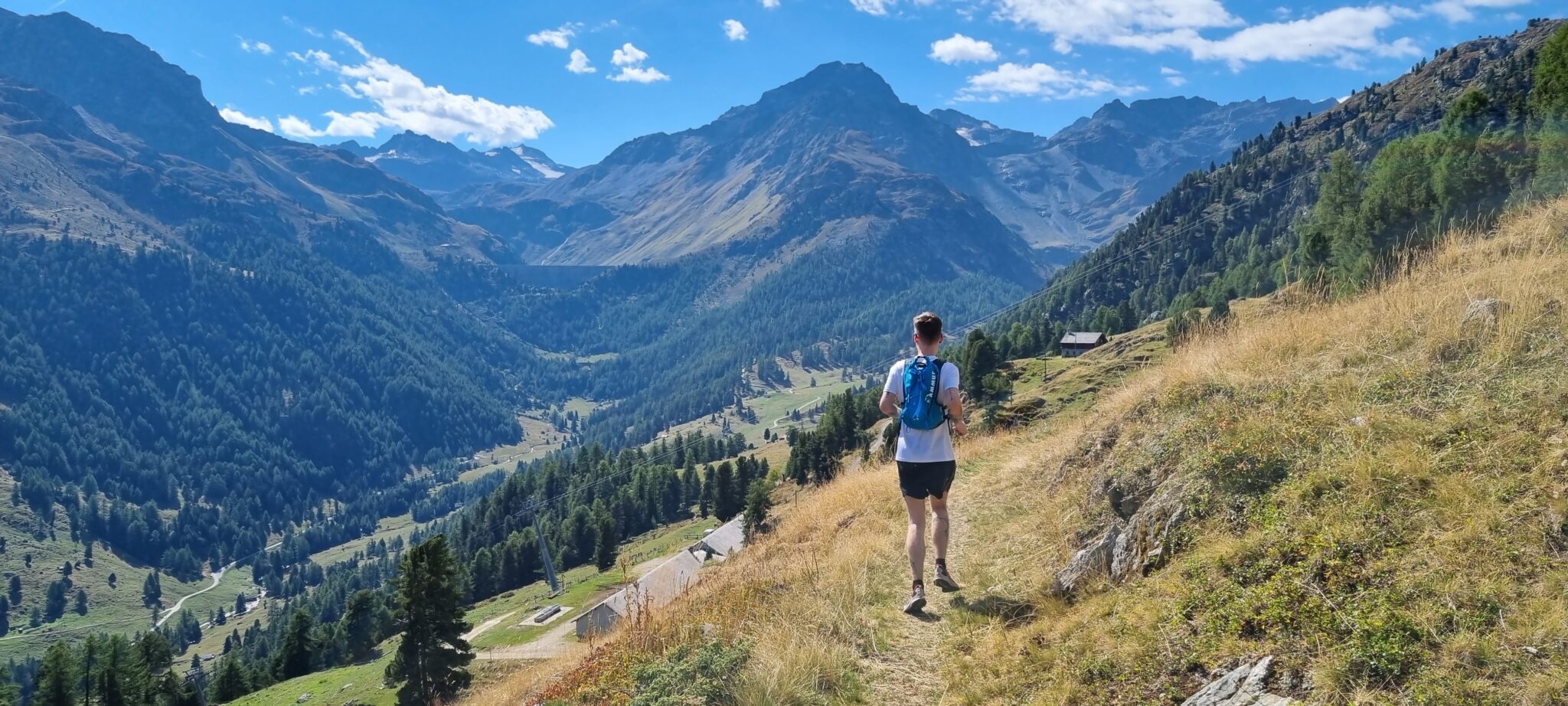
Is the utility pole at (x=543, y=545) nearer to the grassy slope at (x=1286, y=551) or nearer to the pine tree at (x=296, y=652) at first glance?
the pine tree at (x=296, y=652)

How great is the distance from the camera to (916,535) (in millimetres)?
8992

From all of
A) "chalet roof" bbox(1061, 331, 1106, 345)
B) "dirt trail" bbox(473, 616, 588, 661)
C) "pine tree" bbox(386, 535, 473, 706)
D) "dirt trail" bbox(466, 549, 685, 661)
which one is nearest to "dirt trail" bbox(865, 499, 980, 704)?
"pine tree" bbox(386, 535, 473, 706)

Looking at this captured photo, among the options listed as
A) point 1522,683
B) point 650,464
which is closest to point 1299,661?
point 1522,683

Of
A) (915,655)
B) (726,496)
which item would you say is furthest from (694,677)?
(726,496)

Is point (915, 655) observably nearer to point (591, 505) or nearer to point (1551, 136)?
point (1551, 136)

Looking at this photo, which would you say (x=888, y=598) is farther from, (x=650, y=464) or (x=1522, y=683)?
(x=650, y=464)

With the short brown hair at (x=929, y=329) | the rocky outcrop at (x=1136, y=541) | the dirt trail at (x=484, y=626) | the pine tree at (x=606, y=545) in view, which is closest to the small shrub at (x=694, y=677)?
the rocky outcrop at (x=1136, y=541)

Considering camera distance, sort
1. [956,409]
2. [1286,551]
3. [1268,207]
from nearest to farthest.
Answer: [1286,551], [956,409], [1268,207]

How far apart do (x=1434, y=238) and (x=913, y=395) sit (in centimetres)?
1130

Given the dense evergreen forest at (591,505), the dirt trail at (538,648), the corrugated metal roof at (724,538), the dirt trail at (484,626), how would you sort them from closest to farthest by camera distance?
the dirt trail at (538,648) < the corrugated metal roof at (724,538) < the dirt trail at (484,626) < the dense evergreen forest at (591,505)

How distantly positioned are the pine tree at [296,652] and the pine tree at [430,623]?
58256mm

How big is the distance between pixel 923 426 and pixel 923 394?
364 mm

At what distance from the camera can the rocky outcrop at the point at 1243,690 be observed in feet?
17.1

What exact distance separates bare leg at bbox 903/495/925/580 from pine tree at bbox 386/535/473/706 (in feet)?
125
